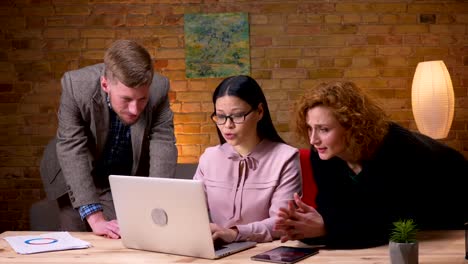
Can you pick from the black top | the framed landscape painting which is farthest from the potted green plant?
the framed landscape painting

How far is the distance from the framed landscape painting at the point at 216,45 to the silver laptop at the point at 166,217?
322cm

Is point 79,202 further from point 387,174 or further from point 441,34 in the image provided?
point 441,34

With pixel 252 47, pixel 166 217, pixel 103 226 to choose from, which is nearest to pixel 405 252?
pixel 166 217

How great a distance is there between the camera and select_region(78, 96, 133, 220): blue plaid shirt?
3141 millimetres

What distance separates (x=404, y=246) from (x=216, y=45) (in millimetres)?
3714

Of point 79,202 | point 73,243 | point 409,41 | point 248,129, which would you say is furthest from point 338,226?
point 409,41

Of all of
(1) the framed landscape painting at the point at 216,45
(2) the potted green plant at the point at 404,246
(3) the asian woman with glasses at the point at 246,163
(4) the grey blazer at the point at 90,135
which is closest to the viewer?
(2) the potted green plant at the point at 404,246

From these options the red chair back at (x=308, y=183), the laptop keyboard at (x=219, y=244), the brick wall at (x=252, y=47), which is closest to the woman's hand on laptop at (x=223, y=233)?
the laptop keyboard at (x=219, y=244)

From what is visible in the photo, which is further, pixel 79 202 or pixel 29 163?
pixel 29 163

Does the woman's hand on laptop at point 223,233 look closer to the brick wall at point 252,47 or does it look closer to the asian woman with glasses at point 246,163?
the asian woman with glasses at point 246,163

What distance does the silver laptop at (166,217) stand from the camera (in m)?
2.18

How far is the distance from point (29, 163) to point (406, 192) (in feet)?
12.7

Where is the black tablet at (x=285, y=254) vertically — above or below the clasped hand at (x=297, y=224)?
below

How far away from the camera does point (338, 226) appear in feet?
7.76
